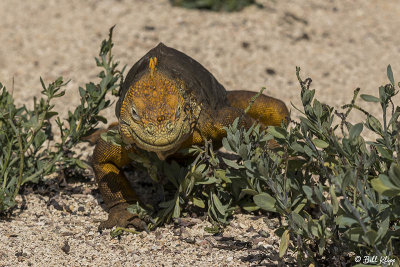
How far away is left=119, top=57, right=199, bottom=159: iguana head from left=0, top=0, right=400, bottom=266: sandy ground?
1372 millimetres

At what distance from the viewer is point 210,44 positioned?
9.29 meters

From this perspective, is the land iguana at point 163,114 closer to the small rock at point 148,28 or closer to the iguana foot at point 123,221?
the iguana foot at point 123,221

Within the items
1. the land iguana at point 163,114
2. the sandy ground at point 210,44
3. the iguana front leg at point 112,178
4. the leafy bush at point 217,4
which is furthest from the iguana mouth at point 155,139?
the leafy bush at point 217,4

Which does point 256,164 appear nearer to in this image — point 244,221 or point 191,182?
point 191,182

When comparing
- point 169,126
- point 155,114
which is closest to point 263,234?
point 169,126

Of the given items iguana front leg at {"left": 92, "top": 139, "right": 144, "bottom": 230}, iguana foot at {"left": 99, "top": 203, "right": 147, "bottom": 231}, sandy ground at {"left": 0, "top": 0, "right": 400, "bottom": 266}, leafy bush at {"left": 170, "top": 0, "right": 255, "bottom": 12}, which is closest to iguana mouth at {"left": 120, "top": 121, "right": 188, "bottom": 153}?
iguana front leg at {"left": 92, "top": 139, "right": 144, "bottom": 230}

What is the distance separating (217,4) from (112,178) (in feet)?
17.8

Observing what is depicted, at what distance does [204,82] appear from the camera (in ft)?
17.4

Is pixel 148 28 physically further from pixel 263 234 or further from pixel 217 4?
pixel 263 234

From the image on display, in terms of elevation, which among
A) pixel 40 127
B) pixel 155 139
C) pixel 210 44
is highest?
pixel 210 44

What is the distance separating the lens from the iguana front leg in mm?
5281

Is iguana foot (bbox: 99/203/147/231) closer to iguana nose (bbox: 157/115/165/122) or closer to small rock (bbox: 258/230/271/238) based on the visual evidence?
small rock (bbox: 258/230/271/238)

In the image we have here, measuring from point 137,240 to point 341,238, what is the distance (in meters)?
1.68

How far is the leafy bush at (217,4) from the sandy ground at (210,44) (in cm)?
15
